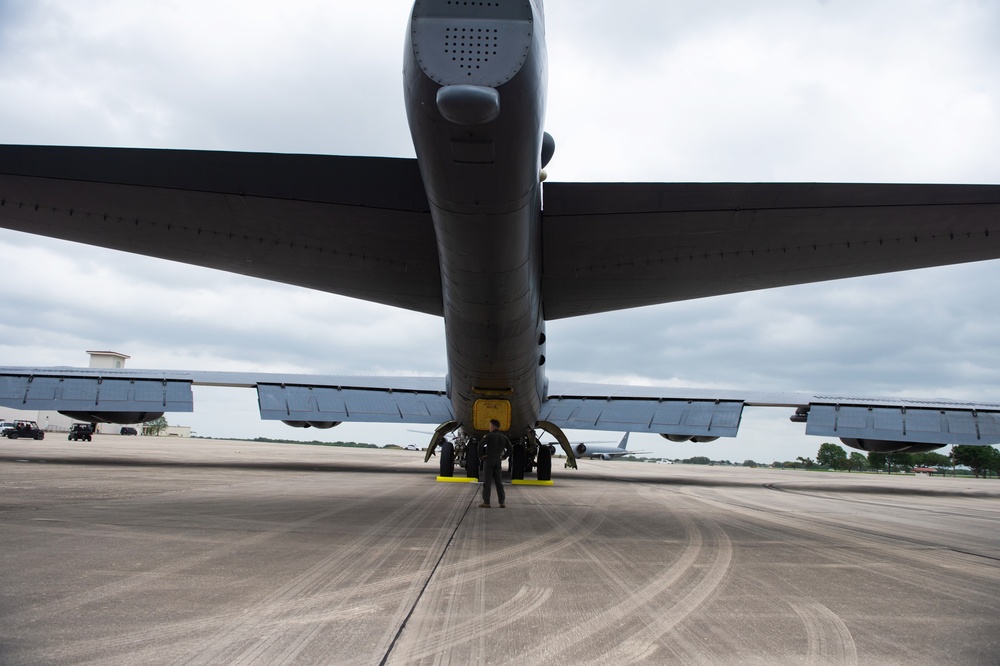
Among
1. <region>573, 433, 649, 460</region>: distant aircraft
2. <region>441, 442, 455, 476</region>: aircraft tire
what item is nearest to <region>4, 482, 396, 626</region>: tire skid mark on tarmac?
<region>441, 442, 455, 476</region>: aircraft tire

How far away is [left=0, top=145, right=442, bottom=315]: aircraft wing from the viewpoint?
536 centimetres

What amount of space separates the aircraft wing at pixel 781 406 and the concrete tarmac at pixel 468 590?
8787 mm

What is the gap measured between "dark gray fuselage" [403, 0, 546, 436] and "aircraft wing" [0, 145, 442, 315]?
0.61 metres

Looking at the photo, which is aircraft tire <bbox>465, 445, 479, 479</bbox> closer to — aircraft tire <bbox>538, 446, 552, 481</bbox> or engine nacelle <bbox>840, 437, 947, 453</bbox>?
aircraft tire <bbox>538, 446, 552, 481</bbox>

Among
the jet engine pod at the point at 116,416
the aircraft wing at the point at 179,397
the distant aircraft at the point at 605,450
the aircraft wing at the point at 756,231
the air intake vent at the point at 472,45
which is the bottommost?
the distant aircraft at the point at 605,450

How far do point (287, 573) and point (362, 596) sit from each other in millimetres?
806

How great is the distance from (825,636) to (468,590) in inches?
74.6

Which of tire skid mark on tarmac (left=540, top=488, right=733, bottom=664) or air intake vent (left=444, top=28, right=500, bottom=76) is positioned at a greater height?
air intake vent (left=444, top=28, right=500, bottom=76)

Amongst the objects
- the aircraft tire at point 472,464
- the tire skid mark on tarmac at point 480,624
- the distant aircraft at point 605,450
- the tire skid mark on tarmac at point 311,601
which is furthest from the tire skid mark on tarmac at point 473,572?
the distant aircraft at point 605,450

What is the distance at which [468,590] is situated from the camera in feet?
12.5

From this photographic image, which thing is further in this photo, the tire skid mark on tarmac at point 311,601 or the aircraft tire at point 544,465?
the aircraft tire at point 544,465

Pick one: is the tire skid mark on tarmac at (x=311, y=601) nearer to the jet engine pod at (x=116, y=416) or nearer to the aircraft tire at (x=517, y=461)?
the aircraft tire at (x=517, y=461)

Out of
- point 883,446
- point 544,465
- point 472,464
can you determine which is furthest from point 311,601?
point 883,446

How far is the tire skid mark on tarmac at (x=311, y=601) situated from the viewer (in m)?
2.57
